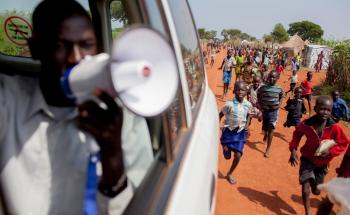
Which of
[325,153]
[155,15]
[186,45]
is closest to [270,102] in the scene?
[325,153]

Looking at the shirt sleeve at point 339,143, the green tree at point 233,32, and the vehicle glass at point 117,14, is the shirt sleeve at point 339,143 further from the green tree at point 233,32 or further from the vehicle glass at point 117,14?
the green tree at point 233,32

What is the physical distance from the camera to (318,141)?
4.32 metres

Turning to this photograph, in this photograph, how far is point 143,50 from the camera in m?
0.91

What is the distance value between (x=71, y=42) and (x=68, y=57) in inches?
2.1

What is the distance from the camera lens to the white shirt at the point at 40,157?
1.09 m

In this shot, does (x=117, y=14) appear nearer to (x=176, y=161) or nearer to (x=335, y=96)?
(x=176, y=161)

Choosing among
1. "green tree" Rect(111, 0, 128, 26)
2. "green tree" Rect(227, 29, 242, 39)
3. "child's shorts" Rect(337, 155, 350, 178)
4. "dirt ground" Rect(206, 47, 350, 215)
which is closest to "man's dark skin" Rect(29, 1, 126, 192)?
"green tree" Rect(111, 0, 128, 26)

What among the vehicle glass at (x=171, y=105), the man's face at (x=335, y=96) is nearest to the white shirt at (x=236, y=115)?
the man's face at (x=335, y=96)

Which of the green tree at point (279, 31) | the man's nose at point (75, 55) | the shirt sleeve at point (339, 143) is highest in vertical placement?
the man's nose at point (75, 55)

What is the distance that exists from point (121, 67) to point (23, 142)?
1.58 feet

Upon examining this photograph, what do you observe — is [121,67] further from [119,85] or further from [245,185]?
[245,185]

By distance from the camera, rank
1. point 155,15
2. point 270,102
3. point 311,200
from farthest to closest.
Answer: point 270,102 → point 311,200 → point 155,15

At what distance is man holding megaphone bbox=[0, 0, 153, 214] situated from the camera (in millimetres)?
1090

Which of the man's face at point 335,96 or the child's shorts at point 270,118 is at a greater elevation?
the man's face at point 335,96
